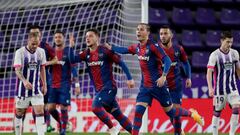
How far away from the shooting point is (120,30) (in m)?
14.0

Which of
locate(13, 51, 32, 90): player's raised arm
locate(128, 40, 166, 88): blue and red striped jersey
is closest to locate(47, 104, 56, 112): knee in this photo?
locate(13, 51, 32, 90): player's raised arm

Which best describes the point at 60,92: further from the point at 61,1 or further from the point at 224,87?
the point at 224,87

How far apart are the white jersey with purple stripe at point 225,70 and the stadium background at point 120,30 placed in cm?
227

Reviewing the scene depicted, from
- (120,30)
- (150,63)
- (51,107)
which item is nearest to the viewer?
(150,63)

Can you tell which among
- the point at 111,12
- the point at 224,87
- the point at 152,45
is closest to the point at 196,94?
the point at 111,12

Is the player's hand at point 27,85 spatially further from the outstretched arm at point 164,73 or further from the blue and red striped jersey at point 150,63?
the outstretched arm at point 164,73

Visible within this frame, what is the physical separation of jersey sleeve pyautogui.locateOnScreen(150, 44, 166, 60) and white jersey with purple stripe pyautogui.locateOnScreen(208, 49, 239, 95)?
125 cm

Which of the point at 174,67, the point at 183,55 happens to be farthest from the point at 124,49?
the point at 183,55

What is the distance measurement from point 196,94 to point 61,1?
368 centimetres

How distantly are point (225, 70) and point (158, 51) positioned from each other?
59.1 inches

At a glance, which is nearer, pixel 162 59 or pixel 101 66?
pixel 162 59

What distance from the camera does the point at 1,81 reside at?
1574 cm

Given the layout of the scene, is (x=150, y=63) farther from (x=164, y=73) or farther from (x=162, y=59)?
(x=164, y=73)

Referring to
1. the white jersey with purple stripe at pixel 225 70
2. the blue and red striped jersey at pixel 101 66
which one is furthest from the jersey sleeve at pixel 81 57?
the white jersey with purple stripe at pixel 225 70
